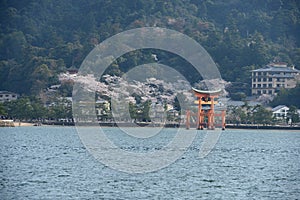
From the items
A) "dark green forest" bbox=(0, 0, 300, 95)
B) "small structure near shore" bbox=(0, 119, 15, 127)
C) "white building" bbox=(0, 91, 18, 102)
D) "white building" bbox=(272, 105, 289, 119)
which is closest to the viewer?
"small structure near shore" bbox=(0, 119, 15, 127)

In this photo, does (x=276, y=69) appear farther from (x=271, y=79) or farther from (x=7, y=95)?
(x=7, y=95)

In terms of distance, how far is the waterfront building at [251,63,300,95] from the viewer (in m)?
93.3

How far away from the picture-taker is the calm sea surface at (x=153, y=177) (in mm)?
26469

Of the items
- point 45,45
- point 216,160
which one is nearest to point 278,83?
point 45,45

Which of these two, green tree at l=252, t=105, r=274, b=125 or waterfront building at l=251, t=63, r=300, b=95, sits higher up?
waterfront building at l=251, t=63, r=300, b=95

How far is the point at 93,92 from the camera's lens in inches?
3529

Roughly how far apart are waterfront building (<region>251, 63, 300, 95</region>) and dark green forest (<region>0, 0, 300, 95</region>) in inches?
64.5

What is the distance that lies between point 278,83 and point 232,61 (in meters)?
8.16

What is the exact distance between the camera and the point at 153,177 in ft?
101

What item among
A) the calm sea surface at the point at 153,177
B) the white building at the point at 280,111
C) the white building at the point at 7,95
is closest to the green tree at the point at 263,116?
the white building at the point at 280,111

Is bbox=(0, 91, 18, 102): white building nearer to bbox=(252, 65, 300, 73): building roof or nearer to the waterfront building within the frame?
the waterfront building

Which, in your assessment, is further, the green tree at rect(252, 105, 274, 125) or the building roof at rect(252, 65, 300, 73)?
the building roof at rect(252, 65, 300, 73)

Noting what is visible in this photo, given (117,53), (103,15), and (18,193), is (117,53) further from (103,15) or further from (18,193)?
(18,193)

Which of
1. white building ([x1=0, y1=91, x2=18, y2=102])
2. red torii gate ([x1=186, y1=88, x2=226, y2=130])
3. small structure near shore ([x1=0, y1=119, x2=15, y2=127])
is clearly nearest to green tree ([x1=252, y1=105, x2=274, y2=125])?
red torii gate ([x1=186, y1=88, x2=226, y2=130])
